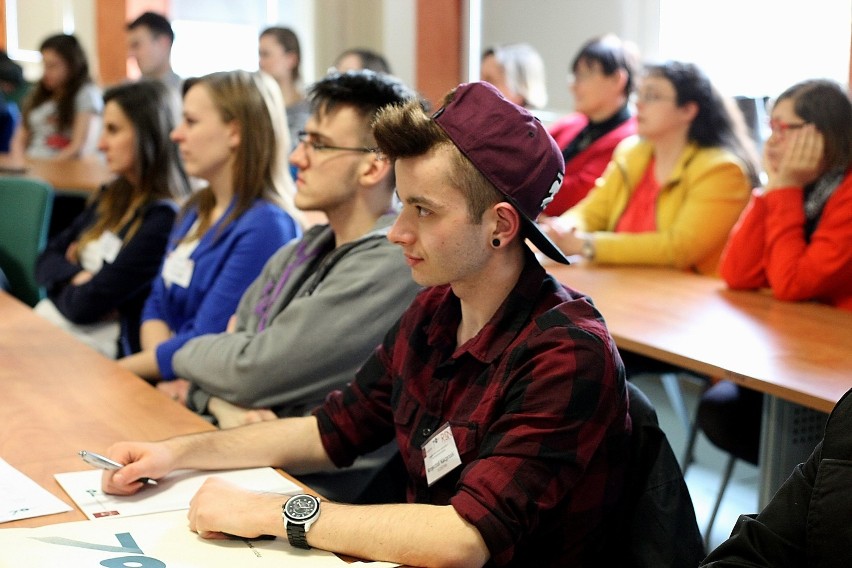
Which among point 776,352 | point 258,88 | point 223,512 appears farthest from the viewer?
point 258,88

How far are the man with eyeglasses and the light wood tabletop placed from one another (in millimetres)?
701

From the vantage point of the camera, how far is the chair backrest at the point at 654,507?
146cm

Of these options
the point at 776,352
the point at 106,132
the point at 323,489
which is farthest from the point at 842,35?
the point at 323,489

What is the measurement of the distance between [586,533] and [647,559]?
9 centimetres

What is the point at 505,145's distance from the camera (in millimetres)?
1515

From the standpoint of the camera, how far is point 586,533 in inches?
58.9

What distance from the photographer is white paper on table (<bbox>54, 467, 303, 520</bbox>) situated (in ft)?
5.05

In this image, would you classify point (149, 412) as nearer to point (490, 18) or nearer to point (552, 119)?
point (552, 119)

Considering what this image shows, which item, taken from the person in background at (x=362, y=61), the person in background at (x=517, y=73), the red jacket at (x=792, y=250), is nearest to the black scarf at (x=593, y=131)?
the person in background at (x=517, y=73)

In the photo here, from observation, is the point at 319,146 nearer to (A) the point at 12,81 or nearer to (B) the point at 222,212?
(B) the point at 222,212

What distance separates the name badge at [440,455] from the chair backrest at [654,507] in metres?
0.26

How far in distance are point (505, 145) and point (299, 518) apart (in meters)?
0.61

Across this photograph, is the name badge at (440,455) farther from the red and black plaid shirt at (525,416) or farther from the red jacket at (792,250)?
the red jacket at (792,250)

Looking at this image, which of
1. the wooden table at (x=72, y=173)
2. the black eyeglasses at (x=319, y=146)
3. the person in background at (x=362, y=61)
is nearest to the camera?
the black eyeglasses at (x=319, y=146)
